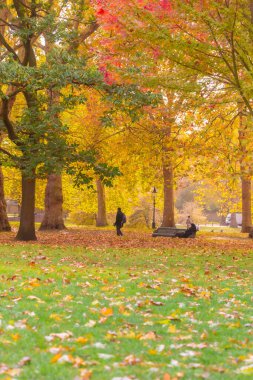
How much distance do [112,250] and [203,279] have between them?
7.26 metres

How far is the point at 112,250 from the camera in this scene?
1850 centimetres

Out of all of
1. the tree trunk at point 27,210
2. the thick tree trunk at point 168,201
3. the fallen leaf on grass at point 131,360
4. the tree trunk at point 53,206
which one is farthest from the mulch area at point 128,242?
the fallen leaf on grass at point 131,360

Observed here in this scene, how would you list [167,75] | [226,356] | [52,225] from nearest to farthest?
[226,356], [167,75], [52,225]

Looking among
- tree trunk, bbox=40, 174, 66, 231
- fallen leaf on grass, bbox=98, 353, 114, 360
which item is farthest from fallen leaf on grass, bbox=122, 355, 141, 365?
tree trunk, bbox=40, 174, 66, 231

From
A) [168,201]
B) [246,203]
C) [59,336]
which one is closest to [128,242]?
[168,201]

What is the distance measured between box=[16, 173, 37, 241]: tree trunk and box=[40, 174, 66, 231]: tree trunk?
9.36 metres

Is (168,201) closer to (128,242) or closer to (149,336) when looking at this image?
(128,242)

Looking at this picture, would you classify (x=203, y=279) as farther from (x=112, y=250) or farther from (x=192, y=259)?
(x=112, y=250)

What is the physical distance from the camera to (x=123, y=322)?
7.10 metres

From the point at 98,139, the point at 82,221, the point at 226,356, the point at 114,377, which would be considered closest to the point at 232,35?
the point at 226,356

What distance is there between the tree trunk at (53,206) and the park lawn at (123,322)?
60.4ft

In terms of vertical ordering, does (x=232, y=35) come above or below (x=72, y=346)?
above

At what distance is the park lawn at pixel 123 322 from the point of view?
5.17m

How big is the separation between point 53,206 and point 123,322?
24897 mm
